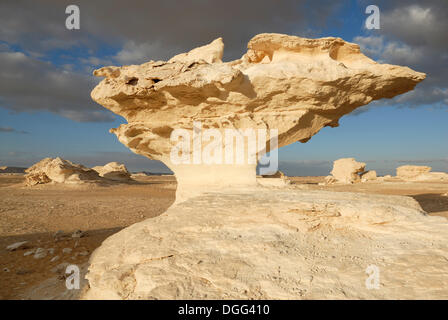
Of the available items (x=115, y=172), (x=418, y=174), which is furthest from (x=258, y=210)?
(x=418, y=174)

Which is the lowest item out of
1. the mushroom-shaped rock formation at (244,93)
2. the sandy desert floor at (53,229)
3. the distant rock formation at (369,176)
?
the sandy desert floor at (53,229)

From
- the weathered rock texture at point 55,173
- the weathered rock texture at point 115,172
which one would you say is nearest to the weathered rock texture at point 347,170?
the weathered rock texture at point 115,172

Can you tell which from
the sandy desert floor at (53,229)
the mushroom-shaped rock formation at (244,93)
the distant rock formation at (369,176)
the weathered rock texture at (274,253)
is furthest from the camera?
the distant rock formation at (369,176)

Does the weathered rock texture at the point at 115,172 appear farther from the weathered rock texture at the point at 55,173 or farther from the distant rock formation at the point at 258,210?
the distant rock formation at the point at 258,210

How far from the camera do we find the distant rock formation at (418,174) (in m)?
27.2

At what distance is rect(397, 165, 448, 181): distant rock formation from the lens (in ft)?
89.1

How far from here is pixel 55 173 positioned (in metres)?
20.8

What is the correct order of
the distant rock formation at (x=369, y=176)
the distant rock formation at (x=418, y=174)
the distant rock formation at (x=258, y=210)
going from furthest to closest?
the distant rock formation at (x=369, y=176)
the distant rock formation at (x=418, y=174)
the distant rock formation at (x=258, y=210)

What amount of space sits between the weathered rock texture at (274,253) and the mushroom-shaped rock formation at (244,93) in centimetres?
267

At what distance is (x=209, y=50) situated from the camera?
6.93m

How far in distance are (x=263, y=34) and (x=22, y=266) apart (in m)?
6.90

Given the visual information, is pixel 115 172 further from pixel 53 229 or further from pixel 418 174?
pixel 418 174

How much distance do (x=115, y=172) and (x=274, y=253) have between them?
2811 centimetres

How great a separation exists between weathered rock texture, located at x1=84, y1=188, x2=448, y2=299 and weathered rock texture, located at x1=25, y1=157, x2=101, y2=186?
1963 cm
